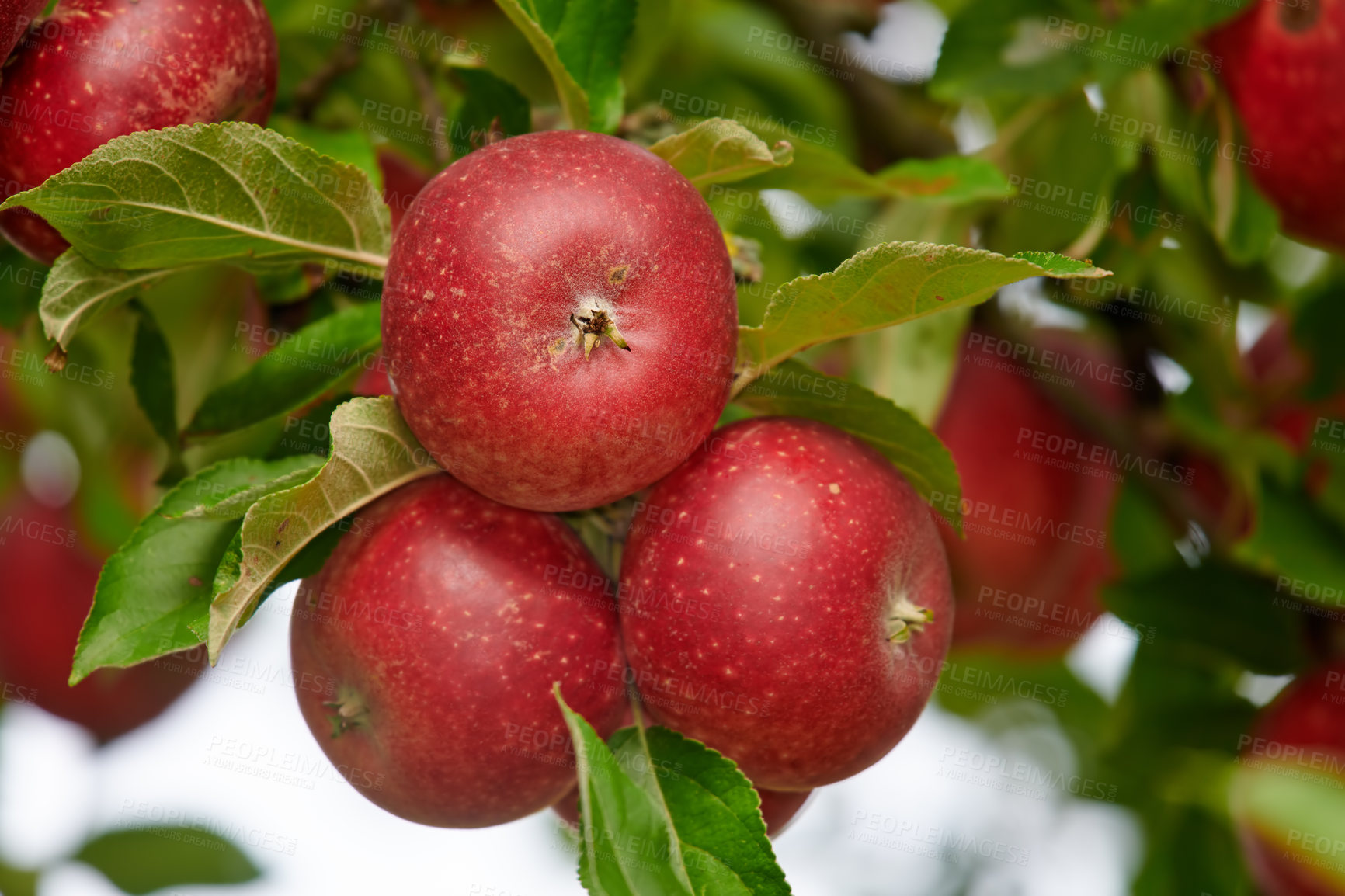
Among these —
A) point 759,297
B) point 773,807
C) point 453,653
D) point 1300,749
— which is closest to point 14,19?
point 453,653

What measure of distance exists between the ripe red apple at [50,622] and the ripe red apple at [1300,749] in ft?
5.42

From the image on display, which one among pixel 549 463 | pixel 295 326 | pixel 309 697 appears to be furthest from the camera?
pixel 295 326

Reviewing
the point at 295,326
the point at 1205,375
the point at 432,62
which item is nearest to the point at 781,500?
the point at 295,326

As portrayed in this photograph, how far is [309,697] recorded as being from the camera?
3.56ft

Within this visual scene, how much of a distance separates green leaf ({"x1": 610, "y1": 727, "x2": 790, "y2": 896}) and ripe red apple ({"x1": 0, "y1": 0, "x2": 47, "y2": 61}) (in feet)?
2.48

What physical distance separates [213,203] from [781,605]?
1.85ft

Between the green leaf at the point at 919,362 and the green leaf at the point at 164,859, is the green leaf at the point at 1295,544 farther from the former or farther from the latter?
the green leaf at the point at 164,859

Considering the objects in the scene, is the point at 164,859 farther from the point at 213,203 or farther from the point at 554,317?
the point at 554,317

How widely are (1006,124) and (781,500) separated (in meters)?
1.15

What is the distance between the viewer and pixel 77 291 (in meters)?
1.04

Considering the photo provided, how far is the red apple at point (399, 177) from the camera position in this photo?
1.67 m

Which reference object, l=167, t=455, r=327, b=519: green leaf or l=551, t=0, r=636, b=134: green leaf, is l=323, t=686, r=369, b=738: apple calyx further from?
l=551, t=0, r=636, b=134: green leaf

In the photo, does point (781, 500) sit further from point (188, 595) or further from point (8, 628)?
point (8, 628)

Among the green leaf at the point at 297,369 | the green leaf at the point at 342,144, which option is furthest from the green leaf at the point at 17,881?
the green leaf at the point at 342,144
